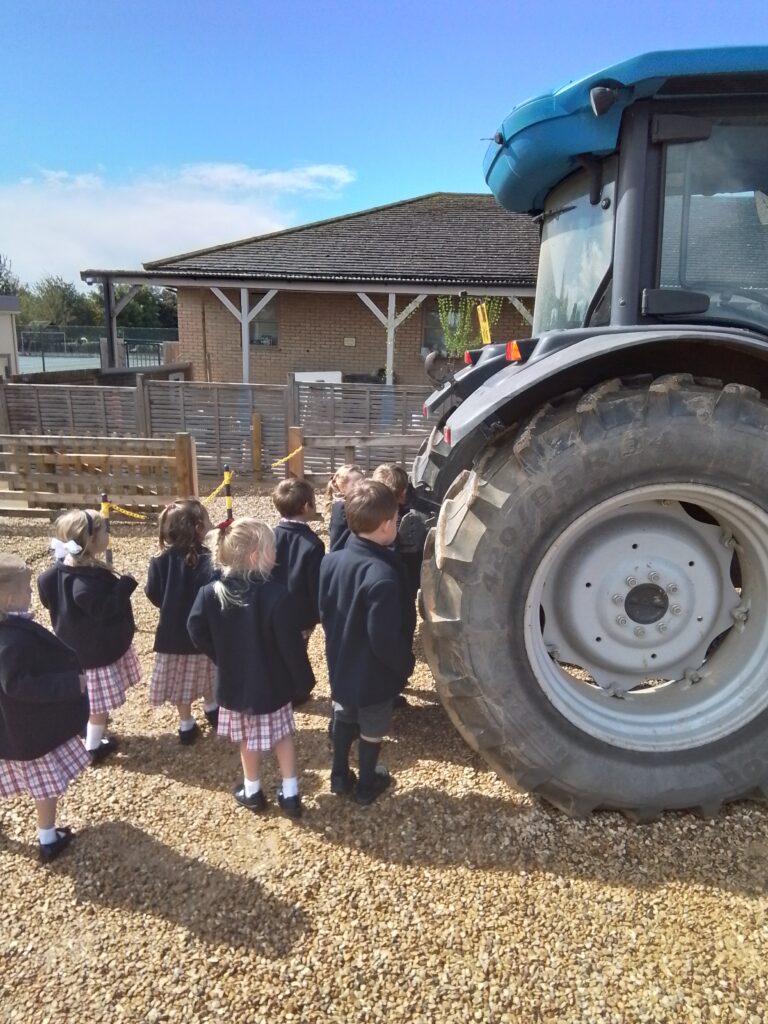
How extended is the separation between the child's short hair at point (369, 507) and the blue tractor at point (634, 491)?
0.28 metres

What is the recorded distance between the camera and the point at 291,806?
7.95ft

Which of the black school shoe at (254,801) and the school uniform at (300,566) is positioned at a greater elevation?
the school uniform at (300,566)

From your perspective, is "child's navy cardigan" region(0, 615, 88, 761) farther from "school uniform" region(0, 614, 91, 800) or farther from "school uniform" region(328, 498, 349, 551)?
"school uniform" region(328, 498, 349, 551)

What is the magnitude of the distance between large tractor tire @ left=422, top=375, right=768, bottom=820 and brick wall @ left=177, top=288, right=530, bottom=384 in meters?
13.0

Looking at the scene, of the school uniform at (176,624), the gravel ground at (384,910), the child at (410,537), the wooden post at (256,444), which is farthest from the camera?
the wooden post at (256,444)

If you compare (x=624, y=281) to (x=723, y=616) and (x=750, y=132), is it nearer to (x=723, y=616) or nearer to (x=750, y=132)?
(x=750, y=132)

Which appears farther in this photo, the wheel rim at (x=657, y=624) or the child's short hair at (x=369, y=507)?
the child's short hair at (x=369, y=507)

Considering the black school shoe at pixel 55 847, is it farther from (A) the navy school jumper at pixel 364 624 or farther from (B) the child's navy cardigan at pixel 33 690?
(A) the navy school jumper at pixel 364 624

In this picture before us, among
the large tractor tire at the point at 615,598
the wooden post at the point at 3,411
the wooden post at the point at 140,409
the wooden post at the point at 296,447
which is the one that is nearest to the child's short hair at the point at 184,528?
the large tractor tire at the point at 615,598

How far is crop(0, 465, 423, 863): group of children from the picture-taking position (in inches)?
88.4

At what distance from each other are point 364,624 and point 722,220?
6.28 feet

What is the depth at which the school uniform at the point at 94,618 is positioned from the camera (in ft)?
8.89

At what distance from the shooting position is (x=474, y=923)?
6.17ft

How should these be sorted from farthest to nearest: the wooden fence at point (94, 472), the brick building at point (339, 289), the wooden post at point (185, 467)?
the brick building at point (339, 289) < the wooden fence at point (94, 472) < the wooden post at point (185, 467)
